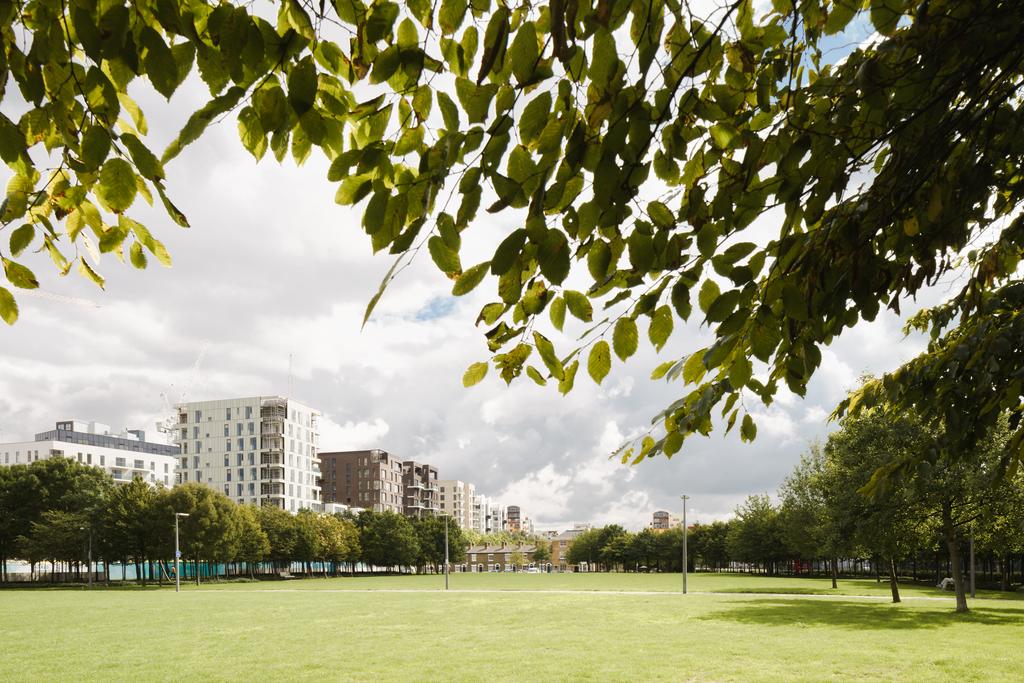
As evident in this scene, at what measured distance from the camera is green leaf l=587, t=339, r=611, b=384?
3.28 m

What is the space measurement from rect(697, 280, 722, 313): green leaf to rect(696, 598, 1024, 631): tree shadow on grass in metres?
24.7

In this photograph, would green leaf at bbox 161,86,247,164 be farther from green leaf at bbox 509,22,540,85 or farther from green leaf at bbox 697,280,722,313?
green leaf at bbox 697,280,722,313

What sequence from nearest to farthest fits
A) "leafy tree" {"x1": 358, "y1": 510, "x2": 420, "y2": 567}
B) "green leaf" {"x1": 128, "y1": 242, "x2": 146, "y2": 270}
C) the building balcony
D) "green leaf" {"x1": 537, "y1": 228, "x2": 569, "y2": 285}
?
1. "green leaf" {"x1": 537, "y1": 228, "x2": 569, "y2": 285}
2. "green leaf" {"x1": 128, "y1": 242, "x2": 146, "y2": 270}
3. "leafy tree" {"x1": 358, "y1": 510, "x2": 420, "y2": 567}
4. the building balcony

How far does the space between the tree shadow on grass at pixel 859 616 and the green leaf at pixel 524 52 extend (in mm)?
25750

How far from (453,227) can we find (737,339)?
4.58 ft

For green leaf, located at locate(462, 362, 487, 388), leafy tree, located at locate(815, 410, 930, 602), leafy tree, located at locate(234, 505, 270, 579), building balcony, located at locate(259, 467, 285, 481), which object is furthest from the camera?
building balcony, located at locate(259, 467, 285, 481)

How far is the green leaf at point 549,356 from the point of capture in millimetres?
3496

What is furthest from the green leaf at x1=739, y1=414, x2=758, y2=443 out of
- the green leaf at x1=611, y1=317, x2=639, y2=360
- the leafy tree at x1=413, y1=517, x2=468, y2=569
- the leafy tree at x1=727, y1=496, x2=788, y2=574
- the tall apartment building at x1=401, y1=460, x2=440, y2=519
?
the tall apartment building at x1=401, y1=460, x2=440, y2=519

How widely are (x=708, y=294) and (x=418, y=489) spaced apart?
16809 centimetres

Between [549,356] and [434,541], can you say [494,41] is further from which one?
[434,541]

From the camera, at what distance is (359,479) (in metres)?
152

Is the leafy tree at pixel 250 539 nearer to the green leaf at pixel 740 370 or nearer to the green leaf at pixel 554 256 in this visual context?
the green leaf at pixel 740 370

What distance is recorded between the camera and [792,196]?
3059mm

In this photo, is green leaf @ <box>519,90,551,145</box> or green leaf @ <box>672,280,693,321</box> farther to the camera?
green leaf @ <box>672,280,693,321</box>
